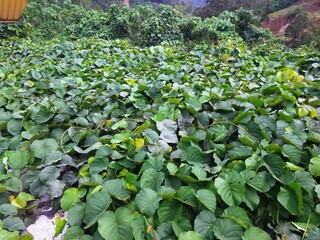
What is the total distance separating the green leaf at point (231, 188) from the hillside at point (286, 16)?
19.7m

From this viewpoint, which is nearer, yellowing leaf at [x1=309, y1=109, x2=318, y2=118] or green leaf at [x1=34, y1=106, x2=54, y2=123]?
yellowing leaf at [x1=309, y1=109, x2=318, y2=118]

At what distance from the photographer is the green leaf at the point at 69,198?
1.02 meters

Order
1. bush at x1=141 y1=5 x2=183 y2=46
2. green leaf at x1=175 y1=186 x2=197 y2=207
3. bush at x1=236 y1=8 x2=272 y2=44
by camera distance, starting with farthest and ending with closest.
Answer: bush at x1=236 y1=8 x2=272 y2=44, bush at x1=141 y1=5 x2=183 y2=46, green leaf at x1=175 y1=186 x2=197 y2=207

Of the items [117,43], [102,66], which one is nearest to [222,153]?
[102,66]

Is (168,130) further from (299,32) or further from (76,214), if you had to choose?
(299,32)

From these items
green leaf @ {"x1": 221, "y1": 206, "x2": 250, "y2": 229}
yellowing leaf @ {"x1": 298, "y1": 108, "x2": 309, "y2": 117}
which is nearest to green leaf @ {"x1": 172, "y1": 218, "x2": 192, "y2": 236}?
green leaf @ {"x1": 221, "y1": 206, "x2": 250, "y2": 229}

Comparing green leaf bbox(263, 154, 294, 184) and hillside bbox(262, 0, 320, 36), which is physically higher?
hillside bbox(262, 0, 320, 36)

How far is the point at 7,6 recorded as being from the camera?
3.56m

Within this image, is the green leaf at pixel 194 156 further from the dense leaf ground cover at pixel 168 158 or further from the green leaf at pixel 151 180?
the green leaf at pixel 151 180

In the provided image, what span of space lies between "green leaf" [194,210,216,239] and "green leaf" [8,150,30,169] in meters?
0.83

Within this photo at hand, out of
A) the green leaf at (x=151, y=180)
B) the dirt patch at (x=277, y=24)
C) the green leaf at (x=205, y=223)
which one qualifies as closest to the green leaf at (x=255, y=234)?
the green leaf at (x=205, y=223)

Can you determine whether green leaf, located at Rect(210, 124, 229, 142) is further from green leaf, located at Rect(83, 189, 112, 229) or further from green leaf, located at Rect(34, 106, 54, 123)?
green leaf, located at Rect(34, 106, 54, 123)

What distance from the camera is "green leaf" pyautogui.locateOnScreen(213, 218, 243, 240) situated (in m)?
0.86

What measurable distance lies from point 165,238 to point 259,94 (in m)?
1.12
